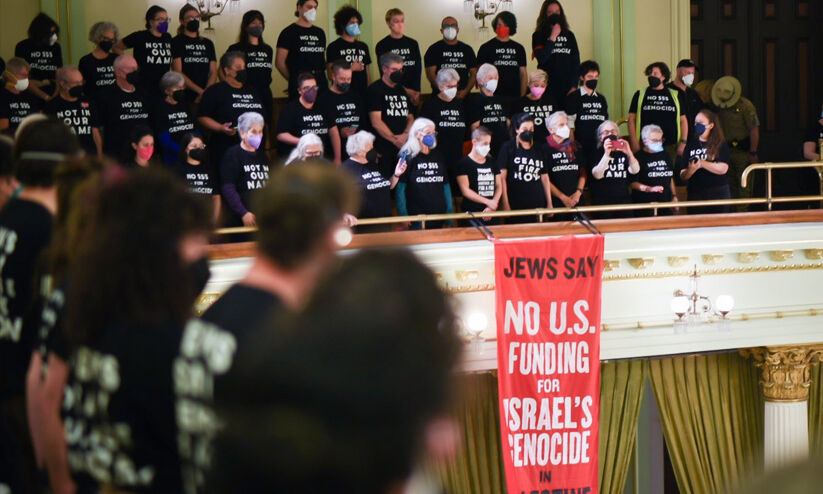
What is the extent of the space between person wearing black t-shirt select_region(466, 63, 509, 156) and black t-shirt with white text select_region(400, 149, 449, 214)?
92 cm

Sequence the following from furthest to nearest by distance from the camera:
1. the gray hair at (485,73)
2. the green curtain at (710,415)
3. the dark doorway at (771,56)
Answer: the dark doorway at (771,56) < the green curtain at (710,415) < the gray hair at (485,73)

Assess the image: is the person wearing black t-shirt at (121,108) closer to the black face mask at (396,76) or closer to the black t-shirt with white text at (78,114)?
the black t-shirt with white text at (78,114)

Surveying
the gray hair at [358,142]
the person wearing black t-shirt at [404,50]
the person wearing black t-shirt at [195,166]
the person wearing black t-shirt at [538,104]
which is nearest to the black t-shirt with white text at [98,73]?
the person wearing black t-shirt at [195,166]

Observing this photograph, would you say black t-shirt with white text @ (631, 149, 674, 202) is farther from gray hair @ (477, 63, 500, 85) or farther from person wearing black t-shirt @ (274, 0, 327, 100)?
Answer: person wearing black t-shirt @ (274, 0, 327, 100)

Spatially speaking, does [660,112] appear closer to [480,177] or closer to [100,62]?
[480,177]

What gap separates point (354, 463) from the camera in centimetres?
128

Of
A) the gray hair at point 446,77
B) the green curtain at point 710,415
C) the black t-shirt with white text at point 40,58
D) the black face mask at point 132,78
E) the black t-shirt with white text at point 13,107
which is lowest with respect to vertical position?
the green curtain at point 710,415

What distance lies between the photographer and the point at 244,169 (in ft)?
24.6

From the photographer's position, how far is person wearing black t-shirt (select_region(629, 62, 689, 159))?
9344 millimetres

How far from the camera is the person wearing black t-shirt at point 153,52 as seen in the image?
8.66 m

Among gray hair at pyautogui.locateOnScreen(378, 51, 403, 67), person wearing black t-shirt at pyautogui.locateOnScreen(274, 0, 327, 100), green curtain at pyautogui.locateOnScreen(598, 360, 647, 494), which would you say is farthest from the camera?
green curtain at pyautogui.locateOnScreen(598, 360, 647, 494)

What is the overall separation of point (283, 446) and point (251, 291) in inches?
36.4

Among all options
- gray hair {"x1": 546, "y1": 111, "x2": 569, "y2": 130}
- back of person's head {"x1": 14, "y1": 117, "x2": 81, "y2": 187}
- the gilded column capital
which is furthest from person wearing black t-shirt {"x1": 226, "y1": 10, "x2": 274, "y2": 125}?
back of person's head {"x1": 14, "y1": 117, "x2": 81, "y2": 187}

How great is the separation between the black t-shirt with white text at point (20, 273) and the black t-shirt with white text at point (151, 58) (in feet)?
19.3
